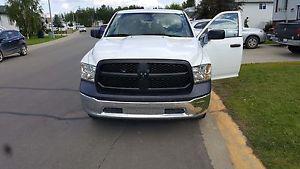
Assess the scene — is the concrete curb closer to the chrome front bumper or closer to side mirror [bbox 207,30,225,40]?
the chrome front bumper

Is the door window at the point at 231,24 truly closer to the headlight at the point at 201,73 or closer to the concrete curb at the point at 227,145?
the concrete curb at the point at 227,145

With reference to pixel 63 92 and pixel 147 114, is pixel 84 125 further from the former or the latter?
pixel 63 92

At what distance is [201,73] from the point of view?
4.63 meters

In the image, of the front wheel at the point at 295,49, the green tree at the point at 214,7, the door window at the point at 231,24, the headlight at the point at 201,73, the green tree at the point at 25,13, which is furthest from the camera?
the green tree at the point at 25,13

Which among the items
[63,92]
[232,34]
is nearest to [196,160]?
[232,34]

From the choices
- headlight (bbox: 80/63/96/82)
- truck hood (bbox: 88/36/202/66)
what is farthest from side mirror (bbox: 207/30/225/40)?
headlight (bbox: 80/63/96/82)

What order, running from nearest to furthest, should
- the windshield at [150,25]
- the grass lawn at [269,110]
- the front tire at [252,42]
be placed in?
the grass lawn at [269,110]
the windshield at [150,25]
the front tire at [252,42]

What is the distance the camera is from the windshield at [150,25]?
6054mm

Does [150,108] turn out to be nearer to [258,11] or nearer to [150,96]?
[150,96]

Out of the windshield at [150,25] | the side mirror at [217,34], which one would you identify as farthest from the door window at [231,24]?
the windshield at [150,25]

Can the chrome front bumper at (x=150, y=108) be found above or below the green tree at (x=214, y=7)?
below

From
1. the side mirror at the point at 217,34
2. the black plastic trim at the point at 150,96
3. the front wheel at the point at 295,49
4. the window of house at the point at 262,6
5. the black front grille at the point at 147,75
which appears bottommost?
the front wheel at the point at 295,49

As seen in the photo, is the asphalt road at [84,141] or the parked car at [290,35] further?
the parked car at [290,35]

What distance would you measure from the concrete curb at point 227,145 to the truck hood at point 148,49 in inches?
45.9
